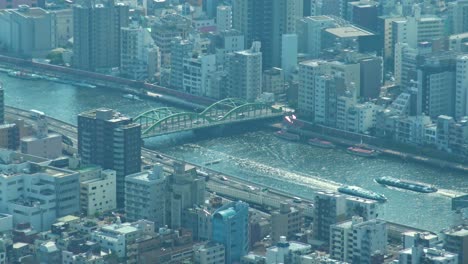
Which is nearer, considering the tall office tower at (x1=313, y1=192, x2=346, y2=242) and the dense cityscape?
the dense cityscape

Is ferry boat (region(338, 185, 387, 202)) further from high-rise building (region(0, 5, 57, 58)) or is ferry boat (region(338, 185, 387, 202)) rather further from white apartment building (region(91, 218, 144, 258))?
high-rise building (region(0, 5, 57, 58))

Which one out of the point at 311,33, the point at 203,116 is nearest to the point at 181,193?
the point at 203,116

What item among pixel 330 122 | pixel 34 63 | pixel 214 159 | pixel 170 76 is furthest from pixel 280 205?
pixel 34 63

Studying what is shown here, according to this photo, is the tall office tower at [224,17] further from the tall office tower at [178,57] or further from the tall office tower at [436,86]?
the tall office tower at [436,86]

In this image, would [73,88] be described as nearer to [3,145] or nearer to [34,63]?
[34,63]

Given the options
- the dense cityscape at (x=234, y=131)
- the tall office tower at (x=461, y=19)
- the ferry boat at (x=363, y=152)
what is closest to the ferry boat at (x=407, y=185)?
the dense cityscape at (x=234, y=131)

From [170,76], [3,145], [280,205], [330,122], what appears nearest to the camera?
[280,205]

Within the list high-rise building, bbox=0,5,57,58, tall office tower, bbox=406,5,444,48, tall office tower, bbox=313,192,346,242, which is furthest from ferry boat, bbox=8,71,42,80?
tall office tower, bbox=313,192,346,242
